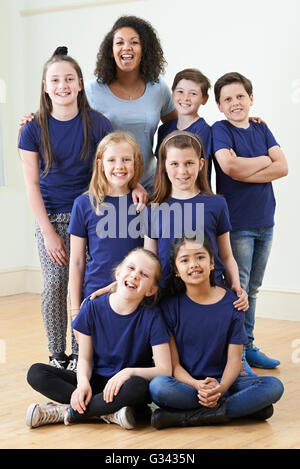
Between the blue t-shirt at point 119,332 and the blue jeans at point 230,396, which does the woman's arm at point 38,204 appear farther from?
the blue jeans at point 230,396

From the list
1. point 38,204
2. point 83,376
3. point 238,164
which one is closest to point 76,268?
point 38,204

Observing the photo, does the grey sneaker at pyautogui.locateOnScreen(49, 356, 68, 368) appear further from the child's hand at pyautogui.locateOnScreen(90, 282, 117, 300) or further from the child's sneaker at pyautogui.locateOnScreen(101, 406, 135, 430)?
the child's sneaker at pyautogui.locateOnScreen(101, 406, 135, 430)

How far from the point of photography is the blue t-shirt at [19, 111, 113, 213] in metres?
2.98

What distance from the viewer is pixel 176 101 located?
122 inches

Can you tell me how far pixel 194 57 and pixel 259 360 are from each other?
2.23 m

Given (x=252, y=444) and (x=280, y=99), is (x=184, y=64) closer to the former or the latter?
(x=280, y=99)

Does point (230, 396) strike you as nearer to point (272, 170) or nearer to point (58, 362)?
point (58, 362)

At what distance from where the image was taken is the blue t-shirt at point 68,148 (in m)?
2.98

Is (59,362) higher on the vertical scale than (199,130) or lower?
lower

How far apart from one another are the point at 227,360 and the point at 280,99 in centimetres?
230

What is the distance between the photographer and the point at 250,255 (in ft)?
Result: 10.8

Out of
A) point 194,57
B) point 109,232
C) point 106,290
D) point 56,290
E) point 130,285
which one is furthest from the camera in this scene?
point 194,57

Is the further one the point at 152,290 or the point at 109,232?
the point at 109,232

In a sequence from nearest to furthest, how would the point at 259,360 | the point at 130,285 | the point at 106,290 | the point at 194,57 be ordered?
the point at 130,285 < the point at 106,290 < the point at 259,360 < the point at 194,57
